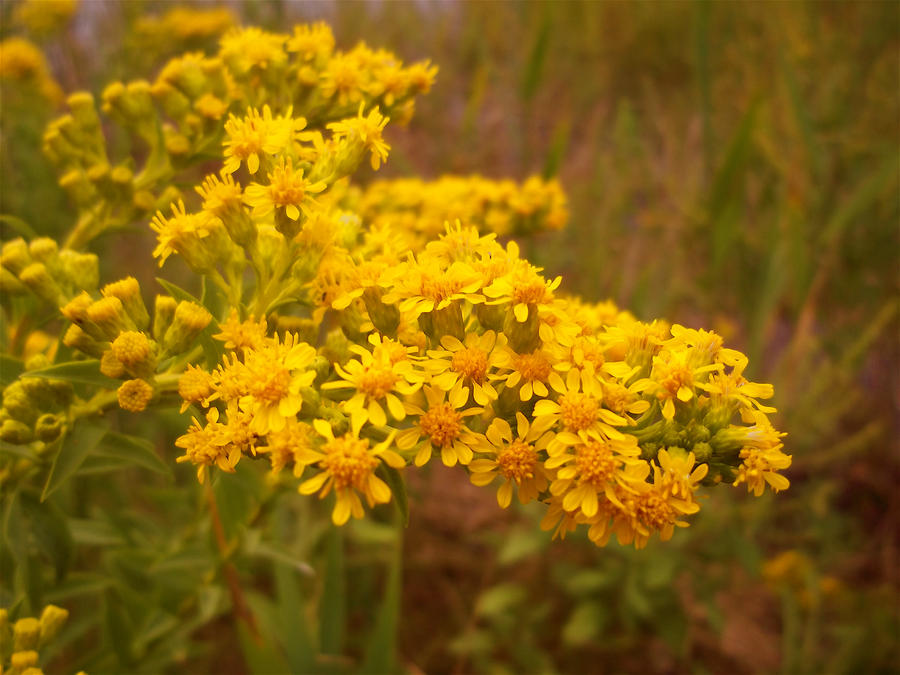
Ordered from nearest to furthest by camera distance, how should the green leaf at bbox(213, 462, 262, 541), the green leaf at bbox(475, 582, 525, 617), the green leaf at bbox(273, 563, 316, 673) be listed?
the green leaf at bbox(213, 462, 262, 541)
the green leaf at bbox(273, 563, 316, 673)
the green leaf at bbox(475, 582, 525, 617)

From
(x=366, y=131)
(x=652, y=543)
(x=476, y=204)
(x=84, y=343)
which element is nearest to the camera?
(x=84, y=343)

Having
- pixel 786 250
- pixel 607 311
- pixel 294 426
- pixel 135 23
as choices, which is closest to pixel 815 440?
pixel 786 250

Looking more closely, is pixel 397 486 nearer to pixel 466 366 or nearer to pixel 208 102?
pixel 466 366

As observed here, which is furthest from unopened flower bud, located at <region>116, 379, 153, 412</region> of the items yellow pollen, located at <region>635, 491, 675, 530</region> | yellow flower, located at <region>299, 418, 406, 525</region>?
yellow pollen, located at <region>635, 491, 675, 530</region>

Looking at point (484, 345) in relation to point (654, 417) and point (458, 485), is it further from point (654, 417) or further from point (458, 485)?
point (458, 485)

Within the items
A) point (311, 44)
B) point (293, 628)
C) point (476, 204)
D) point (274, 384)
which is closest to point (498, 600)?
point (293, 628)

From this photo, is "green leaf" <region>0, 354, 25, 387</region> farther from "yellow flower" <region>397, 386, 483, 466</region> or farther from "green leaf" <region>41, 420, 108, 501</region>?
"yellow flower" <region>397, 386, 483, 466</region>

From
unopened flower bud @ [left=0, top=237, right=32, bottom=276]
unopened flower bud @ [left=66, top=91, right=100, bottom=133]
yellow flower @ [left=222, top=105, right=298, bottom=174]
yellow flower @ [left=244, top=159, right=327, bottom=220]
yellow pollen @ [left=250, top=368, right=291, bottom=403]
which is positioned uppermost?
yellow flower @ [left=222, top=105, right=298, bottom=174]
